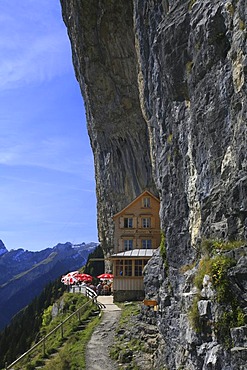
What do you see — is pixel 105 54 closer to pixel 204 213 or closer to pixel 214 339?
pixel 204 213

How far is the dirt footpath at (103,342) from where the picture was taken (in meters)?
20.3

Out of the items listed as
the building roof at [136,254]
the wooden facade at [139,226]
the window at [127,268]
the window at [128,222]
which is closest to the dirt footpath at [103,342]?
the window at [127,268]

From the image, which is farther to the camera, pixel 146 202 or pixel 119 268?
pixel 146 202

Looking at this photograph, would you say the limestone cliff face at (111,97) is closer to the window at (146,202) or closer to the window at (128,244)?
the window at (146,202)

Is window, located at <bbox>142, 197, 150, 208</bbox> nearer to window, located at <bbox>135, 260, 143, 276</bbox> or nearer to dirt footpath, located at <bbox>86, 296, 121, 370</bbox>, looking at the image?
window, located at <bbox>135, 260, 143, 276</bbox>

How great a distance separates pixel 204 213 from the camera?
14867 millimetres

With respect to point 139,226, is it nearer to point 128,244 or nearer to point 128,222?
point 128,222

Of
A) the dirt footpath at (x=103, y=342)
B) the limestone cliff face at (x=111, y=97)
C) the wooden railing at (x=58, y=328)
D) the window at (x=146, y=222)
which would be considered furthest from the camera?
the limestone cliff face at (x=111, y=97)

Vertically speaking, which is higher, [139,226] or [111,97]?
[111,97]

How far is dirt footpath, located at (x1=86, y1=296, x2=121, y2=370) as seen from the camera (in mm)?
20308

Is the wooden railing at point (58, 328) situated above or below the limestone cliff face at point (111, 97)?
below

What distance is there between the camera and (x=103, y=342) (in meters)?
23.5

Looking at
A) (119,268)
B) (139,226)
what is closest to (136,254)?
(119,268)

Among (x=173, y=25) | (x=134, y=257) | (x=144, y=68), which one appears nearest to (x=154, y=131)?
(x=144, y=68)
